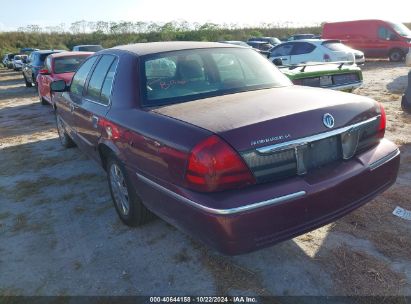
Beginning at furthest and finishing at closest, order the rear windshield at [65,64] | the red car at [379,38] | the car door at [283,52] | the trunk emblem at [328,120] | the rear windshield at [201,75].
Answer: the red car at [379,38]
the car door at [283,52]
the rear windshield at [65,64]
the rear windshield at [201,75]
the trunk emblem at [328,120]

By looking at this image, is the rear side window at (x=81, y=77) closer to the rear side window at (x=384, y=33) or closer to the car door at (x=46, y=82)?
the car door at (x=46, y=82)

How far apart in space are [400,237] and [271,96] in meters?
1.60

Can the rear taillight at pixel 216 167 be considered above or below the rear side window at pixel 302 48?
A: above

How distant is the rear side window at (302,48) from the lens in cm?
1326

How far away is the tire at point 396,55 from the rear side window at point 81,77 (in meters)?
17.6

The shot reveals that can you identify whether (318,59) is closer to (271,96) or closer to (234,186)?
(271,96)

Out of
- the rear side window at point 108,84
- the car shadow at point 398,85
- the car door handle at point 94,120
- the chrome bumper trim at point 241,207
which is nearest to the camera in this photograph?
the chrome bumper trim at point 241,207

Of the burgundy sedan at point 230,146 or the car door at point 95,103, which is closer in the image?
the burgundy sedan at point 230,146

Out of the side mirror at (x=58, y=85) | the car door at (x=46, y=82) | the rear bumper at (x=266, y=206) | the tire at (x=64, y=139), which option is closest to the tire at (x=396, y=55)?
the car door at (x=46, y=82)

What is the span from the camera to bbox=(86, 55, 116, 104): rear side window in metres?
3.73

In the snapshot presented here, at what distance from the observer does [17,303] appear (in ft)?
9.07

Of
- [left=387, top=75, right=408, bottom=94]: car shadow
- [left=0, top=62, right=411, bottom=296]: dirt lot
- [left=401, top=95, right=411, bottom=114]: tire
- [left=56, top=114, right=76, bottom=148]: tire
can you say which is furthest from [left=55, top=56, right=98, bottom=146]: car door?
[left=387, top=75, right=408, bottom=94]: car shadow

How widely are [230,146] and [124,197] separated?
1.70 meters

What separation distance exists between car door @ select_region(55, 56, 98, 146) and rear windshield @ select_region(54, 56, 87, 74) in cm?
437
